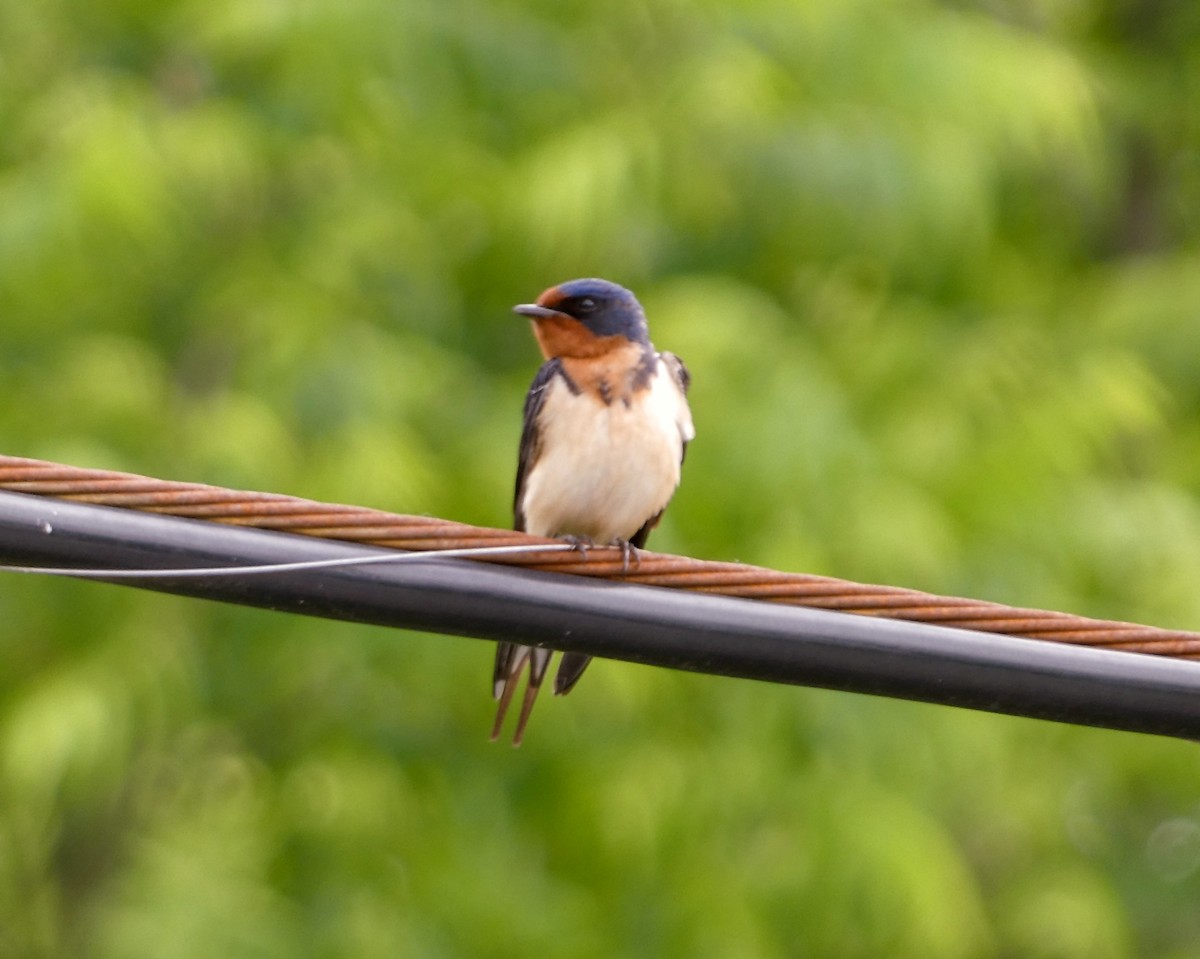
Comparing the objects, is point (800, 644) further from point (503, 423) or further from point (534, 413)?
point (503, 423)

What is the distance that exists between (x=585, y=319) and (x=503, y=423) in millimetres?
1962

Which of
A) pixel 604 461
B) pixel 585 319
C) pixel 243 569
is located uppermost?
pixel 585 319

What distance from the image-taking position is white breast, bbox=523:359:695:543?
439 cm

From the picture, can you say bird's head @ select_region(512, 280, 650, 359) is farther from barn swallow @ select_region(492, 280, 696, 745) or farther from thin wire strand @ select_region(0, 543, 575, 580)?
thin wire strand @ select_region(0, 543, 575, 580)

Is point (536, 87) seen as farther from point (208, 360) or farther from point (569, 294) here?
point (569, 294)

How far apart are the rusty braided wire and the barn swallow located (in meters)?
1.32

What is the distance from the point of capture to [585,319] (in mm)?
4617

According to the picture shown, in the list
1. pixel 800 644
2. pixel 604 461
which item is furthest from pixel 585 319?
pixel 800 644

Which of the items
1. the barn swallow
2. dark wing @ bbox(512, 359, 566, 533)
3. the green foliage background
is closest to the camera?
the barn swallow

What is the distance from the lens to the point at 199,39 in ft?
23.4

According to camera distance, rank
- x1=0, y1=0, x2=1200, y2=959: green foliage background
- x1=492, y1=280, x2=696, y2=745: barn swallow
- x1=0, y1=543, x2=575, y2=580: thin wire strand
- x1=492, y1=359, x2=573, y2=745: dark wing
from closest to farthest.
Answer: x1=0, y1=543, x2=575, y2=580: thin wire strand, x1=492, y1=359, x2=573, y2=745: dark wing, x1=492, y1=280, x2=696, y2=745: barn swallow, x1=0, y1=0, x2=1200, y2=959: green foliage background

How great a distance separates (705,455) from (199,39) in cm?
252

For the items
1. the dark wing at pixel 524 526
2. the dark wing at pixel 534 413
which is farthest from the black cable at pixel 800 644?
the dark wing at pixel 534 413

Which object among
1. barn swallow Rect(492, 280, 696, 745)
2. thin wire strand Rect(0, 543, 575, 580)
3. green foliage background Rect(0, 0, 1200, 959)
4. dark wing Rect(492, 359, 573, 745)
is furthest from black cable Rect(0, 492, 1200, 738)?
green foliage background Rect(0, 0, 1200, 959)
